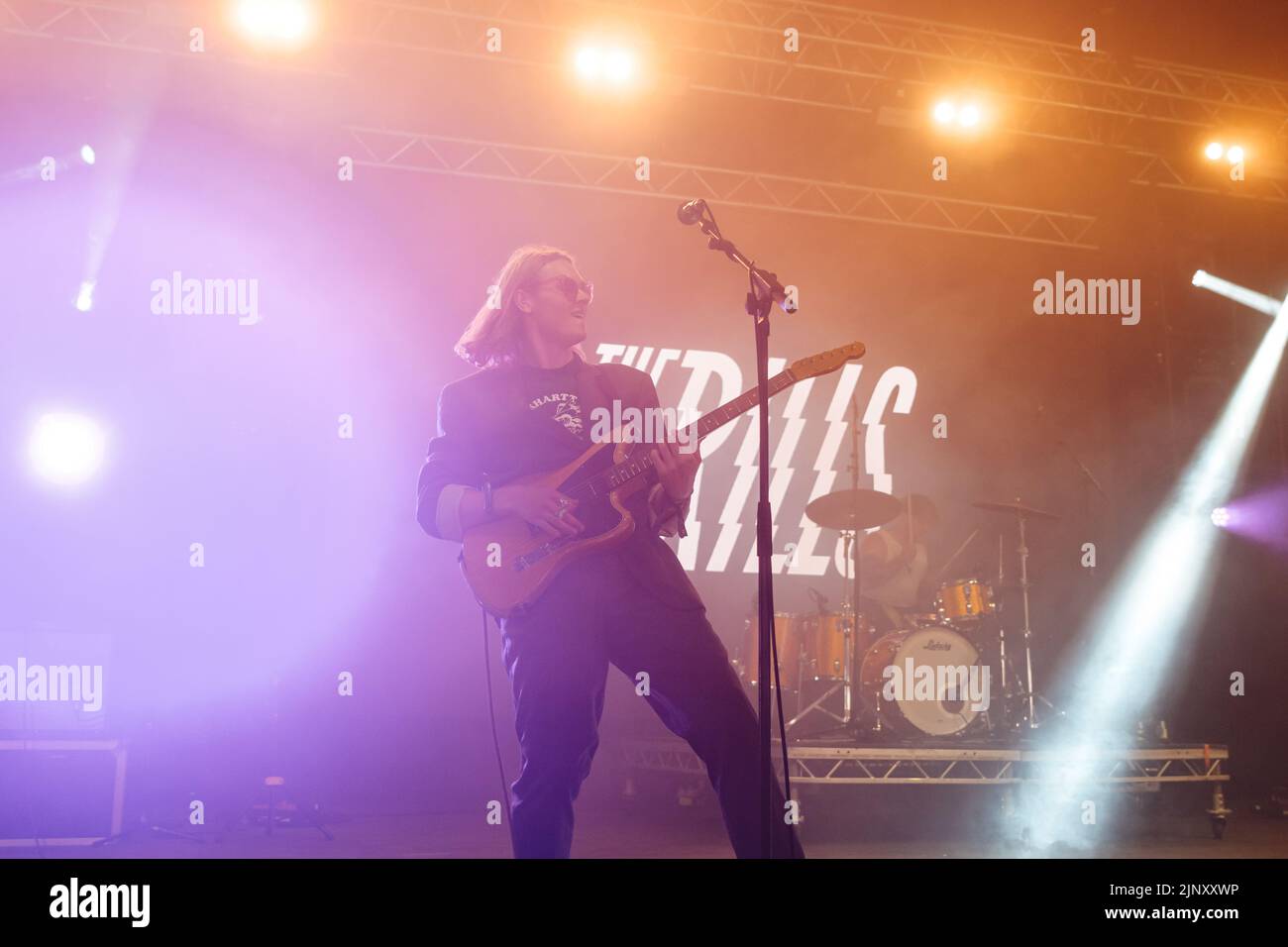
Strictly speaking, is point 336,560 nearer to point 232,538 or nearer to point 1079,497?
point 232,538

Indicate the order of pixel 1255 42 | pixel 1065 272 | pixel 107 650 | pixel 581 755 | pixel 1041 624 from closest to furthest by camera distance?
pixel 581 755 < pixel 107 650 < pixel 1255 42 < pixel 1041 624 < pixel 1065 272

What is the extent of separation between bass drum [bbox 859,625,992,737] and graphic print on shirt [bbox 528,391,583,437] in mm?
3848

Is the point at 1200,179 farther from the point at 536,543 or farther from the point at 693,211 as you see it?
the point at 536,543

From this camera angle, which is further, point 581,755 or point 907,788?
point 907,788

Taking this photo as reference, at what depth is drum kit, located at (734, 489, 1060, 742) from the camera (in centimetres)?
665

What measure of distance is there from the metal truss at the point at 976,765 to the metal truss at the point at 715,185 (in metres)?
4.34

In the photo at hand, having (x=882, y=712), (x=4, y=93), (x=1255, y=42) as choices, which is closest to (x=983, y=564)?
(x=882, y=712)

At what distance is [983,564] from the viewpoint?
25.2 feet

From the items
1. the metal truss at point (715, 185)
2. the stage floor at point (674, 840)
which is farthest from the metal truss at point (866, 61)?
the stage floor at point (674, 840)

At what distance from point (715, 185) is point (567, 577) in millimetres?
6423

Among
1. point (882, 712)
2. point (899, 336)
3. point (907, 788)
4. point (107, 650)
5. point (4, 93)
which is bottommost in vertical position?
point (907, 788)

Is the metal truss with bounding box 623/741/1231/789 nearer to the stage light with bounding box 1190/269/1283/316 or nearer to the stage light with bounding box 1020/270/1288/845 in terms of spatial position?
the stage light with bounding box 1020/270/1288/845

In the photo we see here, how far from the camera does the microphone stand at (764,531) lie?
279cm
